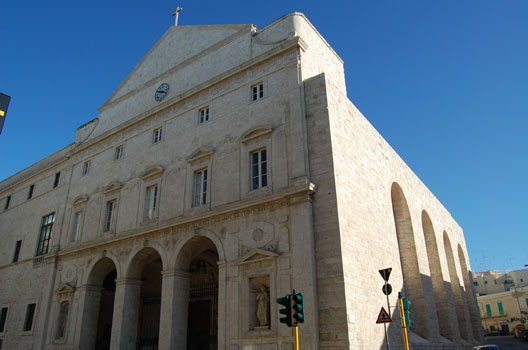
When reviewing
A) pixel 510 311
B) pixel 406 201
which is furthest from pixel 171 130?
pixel 510 311

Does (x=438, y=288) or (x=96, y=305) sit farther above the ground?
(x=438, y=288)

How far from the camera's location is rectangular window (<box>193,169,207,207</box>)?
56.5 feet

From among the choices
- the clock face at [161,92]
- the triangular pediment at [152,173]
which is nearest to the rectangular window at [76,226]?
the triangular pediment at [152,173]

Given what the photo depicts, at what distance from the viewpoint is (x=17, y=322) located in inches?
896

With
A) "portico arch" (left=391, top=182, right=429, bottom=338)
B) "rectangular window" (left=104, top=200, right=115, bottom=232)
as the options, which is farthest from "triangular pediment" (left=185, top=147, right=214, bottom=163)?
"portico arch" (left=391, top=182, right=429, bottom=338)

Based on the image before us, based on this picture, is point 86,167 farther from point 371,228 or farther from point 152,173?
point 371,228

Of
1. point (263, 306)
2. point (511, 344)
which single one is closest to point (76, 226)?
point (263, 306)

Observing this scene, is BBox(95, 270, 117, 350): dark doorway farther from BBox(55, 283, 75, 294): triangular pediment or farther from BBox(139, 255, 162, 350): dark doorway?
BBox(139, 255, 162, 350): dark doorway

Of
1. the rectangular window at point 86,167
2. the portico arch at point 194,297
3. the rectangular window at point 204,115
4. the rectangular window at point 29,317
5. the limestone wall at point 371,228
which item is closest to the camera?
the limestone wall at point 371,228

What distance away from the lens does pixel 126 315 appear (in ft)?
58.2

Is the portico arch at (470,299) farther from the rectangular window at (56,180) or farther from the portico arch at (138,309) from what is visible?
the rectangular window at (56,180)

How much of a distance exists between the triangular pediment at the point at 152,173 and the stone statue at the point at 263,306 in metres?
8.13

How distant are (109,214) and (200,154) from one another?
6858 mm

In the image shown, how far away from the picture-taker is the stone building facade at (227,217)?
1345 centimetres
